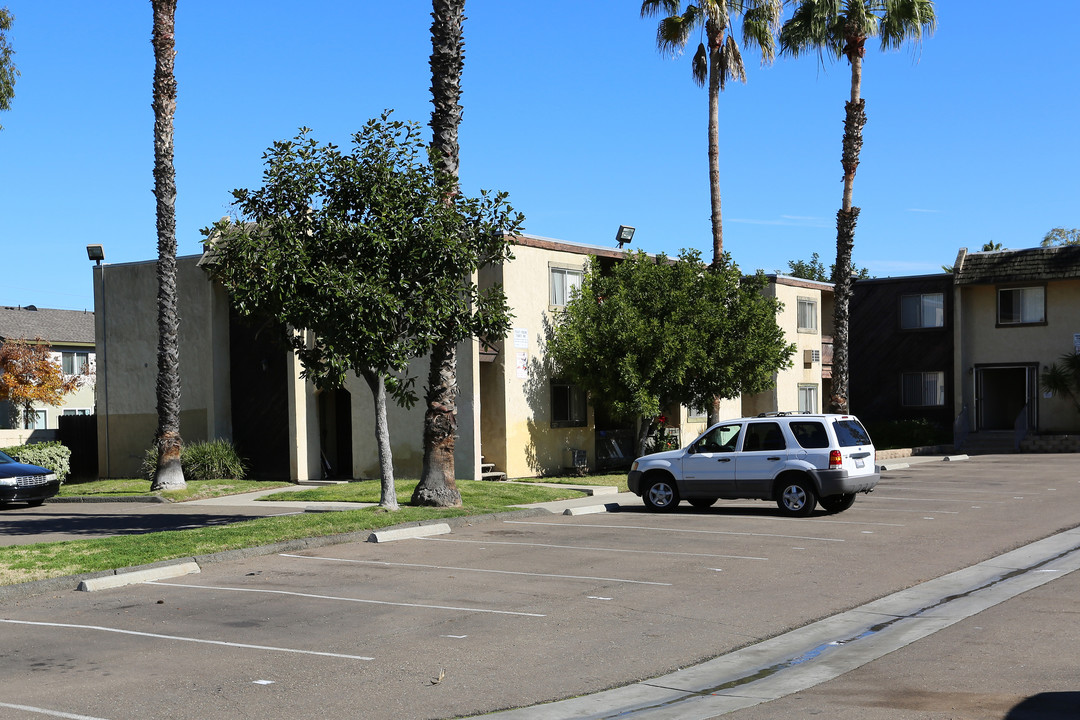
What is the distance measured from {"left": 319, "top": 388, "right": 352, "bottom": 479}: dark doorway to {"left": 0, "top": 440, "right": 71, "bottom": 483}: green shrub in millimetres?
7545

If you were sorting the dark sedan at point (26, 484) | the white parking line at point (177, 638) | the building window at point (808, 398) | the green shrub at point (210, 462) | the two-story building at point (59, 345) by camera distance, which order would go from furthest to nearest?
the two-story building at point (59, 345), the building window at point (808, 398), the green shrub at point (210, 462), the dark sedan at point (26, 484), the white parking line at point (177, 638)

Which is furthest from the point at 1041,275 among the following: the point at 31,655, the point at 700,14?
the point at 31,655

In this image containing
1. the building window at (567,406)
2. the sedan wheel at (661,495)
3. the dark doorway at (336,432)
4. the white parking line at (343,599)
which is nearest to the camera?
the white parking line at (343,599)

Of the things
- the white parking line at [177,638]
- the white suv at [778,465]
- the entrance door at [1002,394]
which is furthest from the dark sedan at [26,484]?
the entrance door at [1002,394]

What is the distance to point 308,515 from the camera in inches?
717

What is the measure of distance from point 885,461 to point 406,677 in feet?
99.3

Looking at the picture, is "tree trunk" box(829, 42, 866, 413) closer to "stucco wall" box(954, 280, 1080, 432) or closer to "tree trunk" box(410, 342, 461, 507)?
"stucco wall" box(954, 280, 1080, 432)

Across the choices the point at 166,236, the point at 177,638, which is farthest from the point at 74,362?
the point at 177,638

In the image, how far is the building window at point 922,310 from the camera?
44.6 meters

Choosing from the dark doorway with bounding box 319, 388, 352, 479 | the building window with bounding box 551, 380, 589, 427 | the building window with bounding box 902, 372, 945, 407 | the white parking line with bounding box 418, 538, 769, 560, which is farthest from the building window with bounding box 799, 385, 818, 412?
the white parking line with bounding box 418, 538, 769, 560

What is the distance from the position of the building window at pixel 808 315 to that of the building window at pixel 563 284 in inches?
537

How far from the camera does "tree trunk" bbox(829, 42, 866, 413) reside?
32.6 m

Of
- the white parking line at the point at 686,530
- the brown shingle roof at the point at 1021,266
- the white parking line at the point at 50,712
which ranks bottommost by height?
the white parking line at the point at 686,530

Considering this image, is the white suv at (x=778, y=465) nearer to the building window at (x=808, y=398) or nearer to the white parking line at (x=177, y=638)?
the white parking line at (x=177, y=638)
